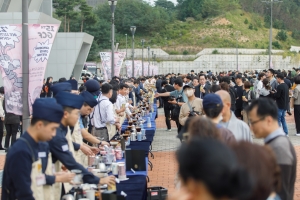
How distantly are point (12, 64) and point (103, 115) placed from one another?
187cm

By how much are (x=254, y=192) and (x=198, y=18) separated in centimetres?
13157

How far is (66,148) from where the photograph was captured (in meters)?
5.84

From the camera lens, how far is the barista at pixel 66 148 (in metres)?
5.78

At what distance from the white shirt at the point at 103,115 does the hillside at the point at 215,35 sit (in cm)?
9500

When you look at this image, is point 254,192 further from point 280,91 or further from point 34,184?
point 280,91

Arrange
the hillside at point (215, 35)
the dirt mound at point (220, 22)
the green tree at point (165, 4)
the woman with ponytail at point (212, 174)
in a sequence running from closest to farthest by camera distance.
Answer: the woman with ponytail at point (212, 174) < the hillside at point (215, 35) < the dirt mound at point (220, 22) < the green tree at point (165, 4)

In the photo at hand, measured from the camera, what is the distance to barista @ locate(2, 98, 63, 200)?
467 centimetres

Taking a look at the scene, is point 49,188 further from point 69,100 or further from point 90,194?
point 69,100

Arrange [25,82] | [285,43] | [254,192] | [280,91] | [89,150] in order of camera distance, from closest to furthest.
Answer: [254,192] < [89,150] < [25,82] < [280,91] < [285,43]

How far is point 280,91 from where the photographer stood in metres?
16.4

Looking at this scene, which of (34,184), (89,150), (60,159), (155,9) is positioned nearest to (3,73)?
→ (89,150)

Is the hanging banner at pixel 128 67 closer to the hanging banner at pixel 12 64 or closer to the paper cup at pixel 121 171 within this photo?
the hanging banner at pixel 12 64

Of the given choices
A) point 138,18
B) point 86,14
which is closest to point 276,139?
point 86,14

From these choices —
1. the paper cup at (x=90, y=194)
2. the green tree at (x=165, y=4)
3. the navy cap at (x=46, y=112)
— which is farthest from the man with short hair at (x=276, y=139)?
the green tree at (x=165, y=4)
